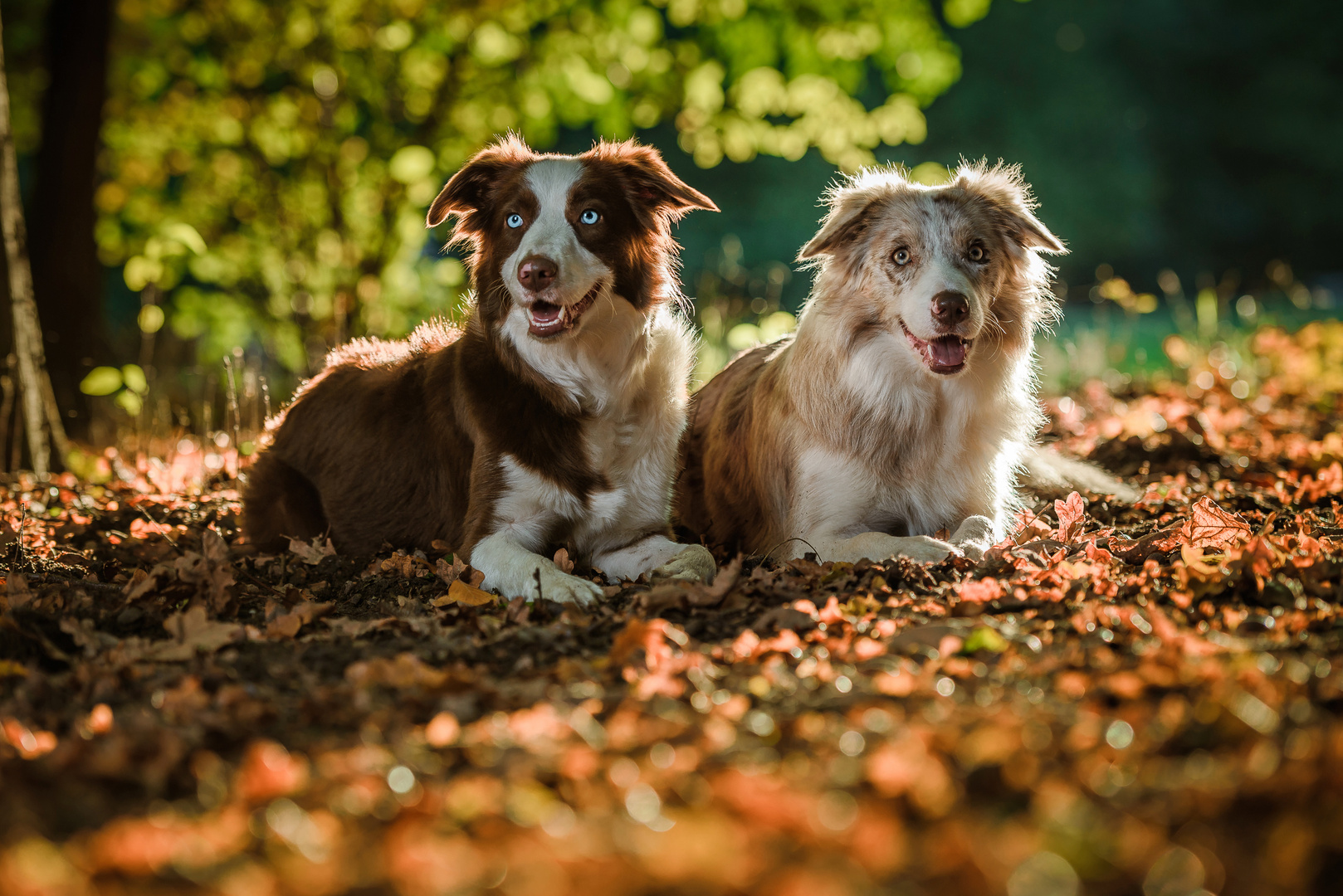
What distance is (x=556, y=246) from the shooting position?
3803 mm

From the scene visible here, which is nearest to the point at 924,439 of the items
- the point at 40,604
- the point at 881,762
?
the point at 881,762

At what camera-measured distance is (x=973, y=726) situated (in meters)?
2.10

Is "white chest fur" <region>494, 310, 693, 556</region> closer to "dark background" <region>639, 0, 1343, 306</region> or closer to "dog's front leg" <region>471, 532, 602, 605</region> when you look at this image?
"dog's front leg" <region>471, 532, 602, 605</region>

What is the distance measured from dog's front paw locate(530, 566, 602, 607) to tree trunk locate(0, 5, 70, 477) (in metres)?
3.66

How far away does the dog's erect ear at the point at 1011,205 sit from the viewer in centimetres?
428

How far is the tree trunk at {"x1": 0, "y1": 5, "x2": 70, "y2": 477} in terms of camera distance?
18.9ft

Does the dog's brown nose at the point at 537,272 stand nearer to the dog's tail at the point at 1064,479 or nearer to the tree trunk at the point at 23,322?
the dog's tail at the point at 1064,479

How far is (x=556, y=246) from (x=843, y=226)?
1225 mm

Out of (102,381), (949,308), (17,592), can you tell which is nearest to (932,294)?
(949,308)

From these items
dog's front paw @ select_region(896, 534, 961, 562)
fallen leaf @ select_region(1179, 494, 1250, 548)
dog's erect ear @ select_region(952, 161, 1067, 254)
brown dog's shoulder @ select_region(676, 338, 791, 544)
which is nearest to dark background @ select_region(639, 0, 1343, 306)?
brown dog's shoulder @ select_region(676, 338, 791, 544)

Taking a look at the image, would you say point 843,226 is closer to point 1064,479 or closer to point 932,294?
point 932,294

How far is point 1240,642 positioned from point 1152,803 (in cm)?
105

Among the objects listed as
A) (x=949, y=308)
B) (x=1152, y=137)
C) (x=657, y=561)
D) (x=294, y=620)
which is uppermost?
(x=1152, y=137)

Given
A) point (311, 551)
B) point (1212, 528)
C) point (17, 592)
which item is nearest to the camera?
point (17, 592)
